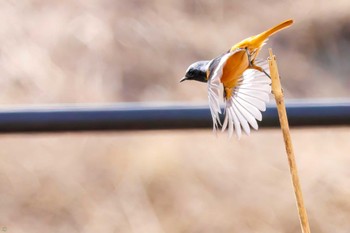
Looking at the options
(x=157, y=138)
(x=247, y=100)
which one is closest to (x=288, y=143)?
(x=247, y=100)

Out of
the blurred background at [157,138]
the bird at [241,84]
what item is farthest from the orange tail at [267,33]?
the blurred background at [157,138]

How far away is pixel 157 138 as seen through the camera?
6.43 ft

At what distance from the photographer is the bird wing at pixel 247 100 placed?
0.30 metres

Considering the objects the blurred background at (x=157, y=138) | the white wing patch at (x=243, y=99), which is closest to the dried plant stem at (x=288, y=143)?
the white wing patch at (x=243, y=99)

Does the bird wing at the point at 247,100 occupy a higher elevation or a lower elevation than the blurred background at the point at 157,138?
higher

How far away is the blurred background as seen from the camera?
5.82ft

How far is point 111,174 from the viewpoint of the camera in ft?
6.12

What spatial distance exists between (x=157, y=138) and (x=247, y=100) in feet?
5.41

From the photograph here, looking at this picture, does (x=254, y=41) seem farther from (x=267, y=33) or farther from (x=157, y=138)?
(x=157, y=138)

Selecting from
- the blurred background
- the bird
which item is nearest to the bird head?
the bird

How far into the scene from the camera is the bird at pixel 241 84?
0.97 feet

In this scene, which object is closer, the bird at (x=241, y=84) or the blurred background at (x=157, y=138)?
the bird at (x=241, y=84)

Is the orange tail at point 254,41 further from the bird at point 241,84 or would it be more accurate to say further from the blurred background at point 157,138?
the blurred background at point 157,138

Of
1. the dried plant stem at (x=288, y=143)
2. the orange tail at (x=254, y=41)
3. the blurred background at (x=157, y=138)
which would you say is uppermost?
the orange tail at (x=254, y=41)
